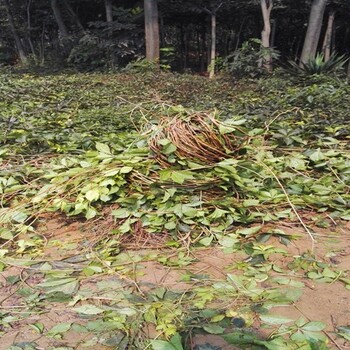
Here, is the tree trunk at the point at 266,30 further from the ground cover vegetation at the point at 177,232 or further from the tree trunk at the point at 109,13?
the ground cover vegetation at the point at 177,232

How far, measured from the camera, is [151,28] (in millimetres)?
10711

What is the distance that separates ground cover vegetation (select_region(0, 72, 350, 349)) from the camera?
4.65 ft

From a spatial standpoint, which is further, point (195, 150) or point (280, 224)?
point (195, 150)

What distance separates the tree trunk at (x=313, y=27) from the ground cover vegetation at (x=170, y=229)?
6297mm

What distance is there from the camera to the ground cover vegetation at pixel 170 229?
4.65ft

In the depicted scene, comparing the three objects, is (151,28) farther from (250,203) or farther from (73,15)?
(250,203)

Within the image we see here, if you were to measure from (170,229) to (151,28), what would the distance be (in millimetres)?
9663

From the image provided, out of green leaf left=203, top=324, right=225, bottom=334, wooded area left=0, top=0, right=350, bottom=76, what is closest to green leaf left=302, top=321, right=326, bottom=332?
green leaf left=203, top=324, right=225, bottom=334

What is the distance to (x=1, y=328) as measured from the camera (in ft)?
4.77

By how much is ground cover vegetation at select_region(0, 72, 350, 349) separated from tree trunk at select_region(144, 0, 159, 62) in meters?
7.92

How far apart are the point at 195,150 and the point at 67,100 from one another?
3953 millimetres

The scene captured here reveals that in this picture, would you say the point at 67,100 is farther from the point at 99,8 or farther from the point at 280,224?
the point at 99,8

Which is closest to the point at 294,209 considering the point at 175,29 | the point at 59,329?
the point at 59,329

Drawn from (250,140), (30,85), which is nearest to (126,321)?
(250,140)
